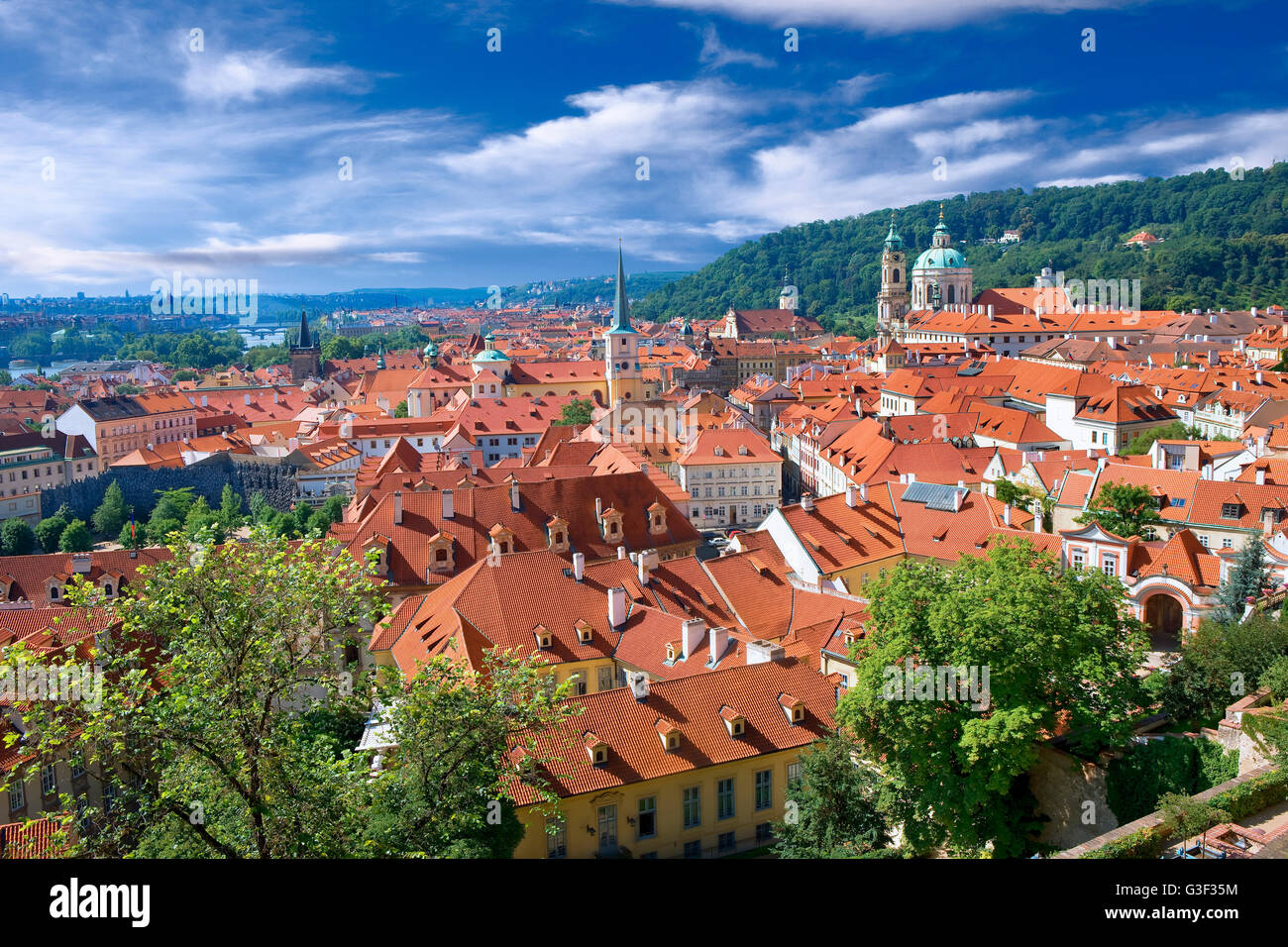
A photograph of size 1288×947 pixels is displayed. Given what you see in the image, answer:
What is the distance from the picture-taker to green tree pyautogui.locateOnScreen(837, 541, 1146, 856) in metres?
16.5

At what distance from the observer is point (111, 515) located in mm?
66188

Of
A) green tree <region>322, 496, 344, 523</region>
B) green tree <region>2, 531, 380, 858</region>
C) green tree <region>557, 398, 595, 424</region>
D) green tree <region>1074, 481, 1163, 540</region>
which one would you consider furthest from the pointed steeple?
green tree <region>2, 531, 380, 858</region>

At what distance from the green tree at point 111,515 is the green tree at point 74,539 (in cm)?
399

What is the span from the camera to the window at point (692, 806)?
20.1 meters

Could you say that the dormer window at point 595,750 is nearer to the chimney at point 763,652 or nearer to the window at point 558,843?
the window at point 558,843

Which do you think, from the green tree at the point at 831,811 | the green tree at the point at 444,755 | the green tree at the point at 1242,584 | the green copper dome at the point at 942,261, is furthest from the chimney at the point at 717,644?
the green copper dome at the point at 942,261

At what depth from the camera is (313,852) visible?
10578mm

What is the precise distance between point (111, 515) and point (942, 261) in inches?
4248

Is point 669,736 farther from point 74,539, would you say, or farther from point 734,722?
point 74,539

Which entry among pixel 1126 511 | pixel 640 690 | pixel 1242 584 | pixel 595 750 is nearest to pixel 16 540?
pixel 640 690
